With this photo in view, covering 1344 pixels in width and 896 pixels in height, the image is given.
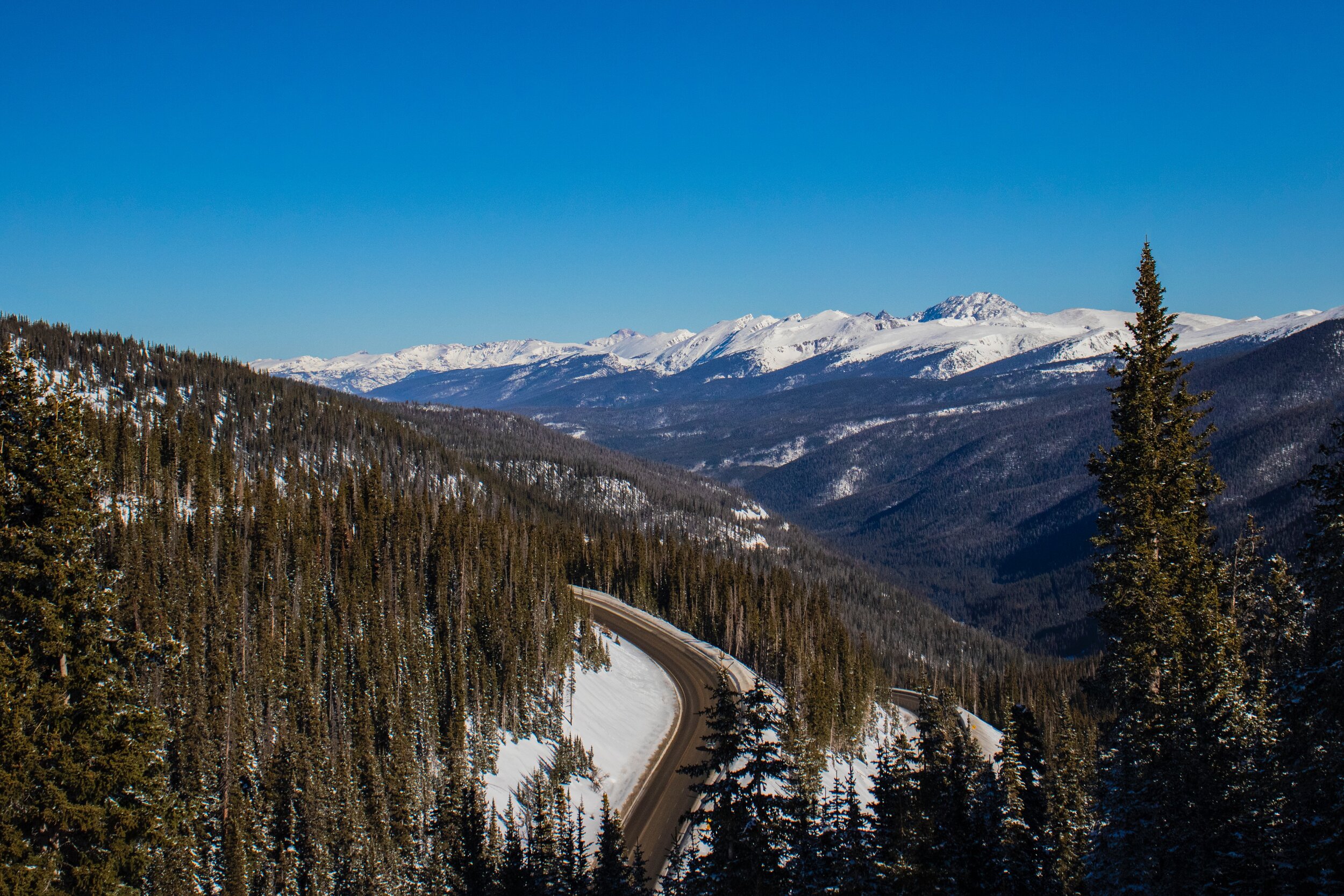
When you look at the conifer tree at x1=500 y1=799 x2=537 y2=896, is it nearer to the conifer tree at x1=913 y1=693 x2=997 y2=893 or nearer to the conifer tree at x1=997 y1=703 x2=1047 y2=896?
the conifer tree at x1=913 y1=693 x2=997 y2=893

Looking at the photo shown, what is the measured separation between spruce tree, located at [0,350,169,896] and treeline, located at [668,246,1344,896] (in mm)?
15393

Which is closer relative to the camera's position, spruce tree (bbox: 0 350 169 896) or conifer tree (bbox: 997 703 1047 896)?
spruce tree (bbox: 0 350 169 896)

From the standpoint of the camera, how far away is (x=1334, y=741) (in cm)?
1492

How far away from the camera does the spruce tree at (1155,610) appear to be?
68.4 ft

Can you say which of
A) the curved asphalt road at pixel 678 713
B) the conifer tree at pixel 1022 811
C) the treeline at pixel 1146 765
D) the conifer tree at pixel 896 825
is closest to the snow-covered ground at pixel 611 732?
the curved asphalt road at pixel 678 713

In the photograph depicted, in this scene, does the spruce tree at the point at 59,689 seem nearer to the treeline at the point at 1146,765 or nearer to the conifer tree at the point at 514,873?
the treeline at the point at 1146,765

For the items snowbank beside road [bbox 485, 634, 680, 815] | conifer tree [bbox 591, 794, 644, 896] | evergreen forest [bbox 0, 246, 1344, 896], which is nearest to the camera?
evergreen forest [bbox 0, 246, 1344, 896]

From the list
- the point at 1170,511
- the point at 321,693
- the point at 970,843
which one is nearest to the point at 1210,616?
the point at 1170,511

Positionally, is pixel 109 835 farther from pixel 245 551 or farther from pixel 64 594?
pixel 245 551

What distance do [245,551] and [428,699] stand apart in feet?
83.2

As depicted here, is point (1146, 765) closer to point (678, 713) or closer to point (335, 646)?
point (678, 713)

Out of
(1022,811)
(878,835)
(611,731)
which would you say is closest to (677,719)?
(611,731)

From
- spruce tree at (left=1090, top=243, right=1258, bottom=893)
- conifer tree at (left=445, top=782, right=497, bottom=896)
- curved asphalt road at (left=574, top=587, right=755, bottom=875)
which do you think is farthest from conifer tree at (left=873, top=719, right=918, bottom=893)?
conifer tree at (left=445, top=782, right=497, bottom=896)

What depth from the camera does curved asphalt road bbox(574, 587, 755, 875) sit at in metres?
50.3
